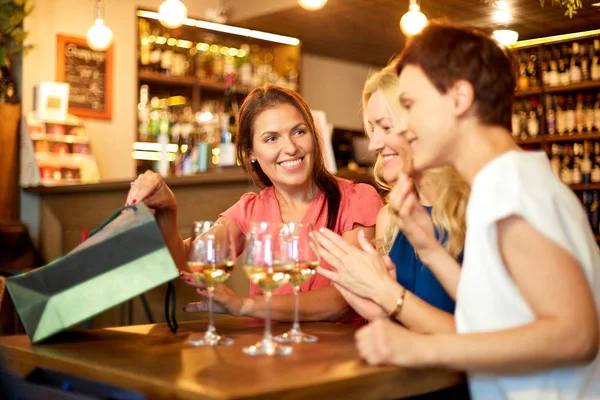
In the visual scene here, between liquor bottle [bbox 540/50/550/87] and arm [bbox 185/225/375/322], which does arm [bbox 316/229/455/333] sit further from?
liquor bottle [bbox 540/50/550/87]

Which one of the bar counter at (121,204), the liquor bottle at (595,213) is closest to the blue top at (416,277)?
the bar counter at (121,204)

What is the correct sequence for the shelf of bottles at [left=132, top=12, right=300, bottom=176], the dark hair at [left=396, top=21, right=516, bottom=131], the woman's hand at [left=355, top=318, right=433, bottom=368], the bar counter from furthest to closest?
the shelf of bottles at [left=132, top=12, right=300, bottom=176], the bar counter, the dark hair at [left=396, top=21, right=516, bottom=131], the woman's hand at [left=355, top=318, right=433, bottom=368]

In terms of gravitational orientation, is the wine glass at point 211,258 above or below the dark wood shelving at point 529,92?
below

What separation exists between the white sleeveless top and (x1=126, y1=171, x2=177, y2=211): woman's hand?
0.93m

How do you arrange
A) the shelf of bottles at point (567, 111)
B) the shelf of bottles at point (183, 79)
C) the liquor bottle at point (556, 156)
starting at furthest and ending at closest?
1. the liquor bottle at point (556, 156)
2. the shelf of bottles at point (567, 111)
3. the shelf of bottles at point (183, 79)

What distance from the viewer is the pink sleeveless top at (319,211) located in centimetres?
221

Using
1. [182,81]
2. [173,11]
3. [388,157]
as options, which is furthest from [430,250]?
[182,81]

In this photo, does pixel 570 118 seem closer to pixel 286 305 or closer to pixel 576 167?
pixel 576 167

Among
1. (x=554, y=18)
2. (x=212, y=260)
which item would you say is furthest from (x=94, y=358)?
(x=554, y=18)

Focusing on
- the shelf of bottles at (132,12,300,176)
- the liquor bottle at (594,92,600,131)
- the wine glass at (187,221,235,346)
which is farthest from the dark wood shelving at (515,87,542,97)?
the wine glass at (187,221,235,346)

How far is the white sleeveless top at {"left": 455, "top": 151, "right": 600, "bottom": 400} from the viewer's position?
48.6 inches

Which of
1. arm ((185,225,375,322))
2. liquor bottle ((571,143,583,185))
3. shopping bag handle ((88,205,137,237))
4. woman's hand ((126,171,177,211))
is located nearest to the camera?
shopping bag handle ((88,205,137,237))

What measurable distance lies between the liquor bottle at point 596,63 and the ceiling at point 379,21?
6.1 inches

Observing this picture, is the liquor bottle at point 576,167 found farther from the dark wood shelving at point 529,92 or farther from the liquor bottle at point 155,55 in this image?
the liquor bottle at point 155,55
